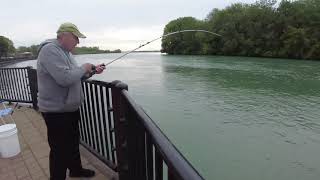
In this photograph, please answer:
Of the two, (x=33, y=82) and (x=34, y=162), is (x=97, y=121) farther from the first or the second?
(x=33, y=82)

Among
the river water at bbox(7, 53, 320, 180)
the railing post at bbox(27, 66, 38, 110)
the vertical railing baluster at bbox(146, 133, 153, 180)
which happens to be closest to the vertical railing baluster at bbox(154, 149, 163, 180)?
the vertical railing baluster at bbox(146, 133, 153, 180)

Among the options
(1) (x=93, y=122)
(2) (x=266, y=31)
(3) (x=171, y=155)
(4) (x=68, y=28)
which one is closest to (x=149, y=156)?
(3) (x=171, y=155)

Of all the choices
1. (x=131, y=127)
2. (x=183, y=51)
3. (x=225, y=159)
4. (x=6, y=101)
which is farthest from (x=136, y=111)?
(x=183, y=51)

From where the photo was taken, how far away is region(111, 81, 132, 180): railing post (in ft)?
8.16

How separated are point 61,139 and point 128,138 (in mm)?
871

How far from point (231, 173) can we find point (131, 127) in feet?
23.2

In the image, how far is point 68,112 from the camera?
2910 millimetres

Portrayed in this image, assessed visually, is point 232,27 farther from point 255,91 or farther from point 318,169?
point 318,169

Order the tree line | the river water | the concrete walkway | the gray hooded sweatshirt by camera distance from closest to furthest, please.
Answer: the gray hooded sweatshirt < the concrete walkway < the river water < the tree line

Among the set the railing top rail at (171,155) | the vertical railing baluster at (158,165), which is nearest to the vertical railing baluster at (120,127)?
the railing top rail at (171,155)

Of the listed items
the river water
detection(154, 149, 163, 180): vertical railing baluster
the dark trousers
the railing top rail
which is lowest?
the river water

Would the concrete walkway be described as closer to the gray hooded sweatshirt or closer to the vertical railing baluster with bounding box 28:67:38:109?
the gray hooded sweatshirt

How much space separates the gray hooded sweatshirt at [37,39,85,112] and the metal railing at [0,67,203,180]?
26cm

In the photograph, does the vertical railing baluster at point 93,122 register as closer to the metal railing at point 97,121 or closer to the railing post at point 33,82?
the metal railing at point 97,121
